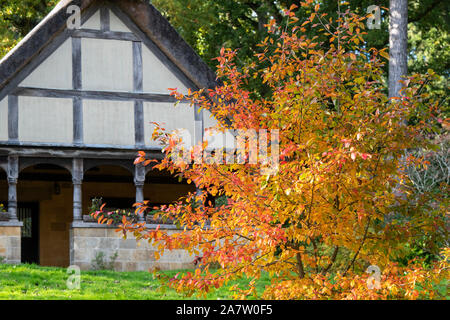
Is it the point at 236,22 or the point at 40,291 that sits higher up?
the point at 236,22

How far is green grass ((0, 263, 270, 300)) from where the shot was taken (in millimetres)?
9883

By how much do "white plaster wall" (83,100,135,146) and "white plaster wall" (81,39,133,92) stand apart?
365mm

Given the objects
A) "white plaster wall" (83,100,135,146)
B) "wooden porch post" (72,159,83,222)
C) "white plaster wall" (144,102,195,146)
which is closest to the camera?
"white plaster wall" (83,100,135,146)

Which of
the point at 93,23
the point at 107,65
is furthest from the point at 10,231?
the point at 93,23

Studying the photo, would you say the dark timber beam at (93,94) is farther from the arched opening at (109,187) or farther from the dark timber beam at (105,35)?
the arched opening at (109,187)

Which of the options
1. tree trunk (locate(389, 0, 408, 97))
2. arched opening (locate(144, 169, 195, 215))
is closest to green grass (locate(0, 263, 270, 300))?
arched opening (locate(144, 169, 195, 215))

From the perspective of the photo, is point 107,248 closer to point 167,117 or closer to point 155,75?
point 167,117

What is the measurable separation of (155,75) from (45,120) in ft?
8.63

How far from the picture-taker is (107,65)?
15.1 m

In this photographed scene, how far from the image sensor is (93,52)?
1505 cm

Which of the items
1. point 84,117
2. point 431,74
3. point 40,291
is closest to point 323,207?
point 431,74

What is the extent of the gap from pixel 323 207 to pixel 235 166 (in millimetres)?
1033

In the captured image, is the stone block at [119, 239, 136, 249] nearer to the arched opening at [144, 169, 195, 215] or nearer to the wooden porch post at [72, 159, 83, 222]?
the wooden porch post at [72, 159, 83, 222]

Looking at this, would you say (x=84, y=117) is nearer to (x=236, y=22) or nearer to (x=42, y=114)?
(x=42, y=114)
